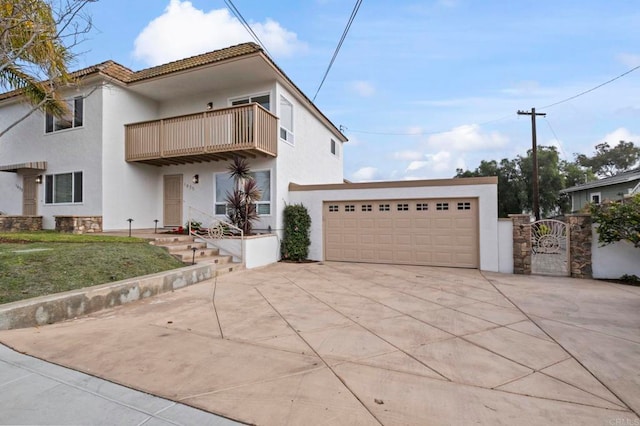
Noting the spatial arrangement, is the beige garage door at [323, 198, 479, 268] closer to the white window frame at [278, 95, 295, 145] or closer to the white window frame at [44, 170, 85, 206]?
the white window frame at [278, 95, 295, 145]

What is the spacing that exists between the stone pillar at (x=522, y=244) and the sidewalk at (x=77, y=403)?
918 cm

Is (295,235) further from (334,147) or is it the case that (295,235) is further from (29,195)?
(29,195)

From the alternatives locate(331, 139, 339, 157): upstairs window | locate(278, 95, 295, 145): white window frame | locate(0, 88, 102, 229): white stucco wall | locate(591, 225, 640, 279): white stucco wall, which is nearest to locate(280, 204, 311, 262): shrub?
locate(278, 95, 295, 145): white window frame

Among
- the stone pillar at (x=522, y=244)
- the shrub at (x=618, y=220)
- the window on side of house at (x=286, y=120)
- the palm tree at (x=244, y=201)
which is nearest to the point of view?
the shrub at (x=618, y=220)

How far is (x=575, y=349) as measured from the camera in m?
3.72

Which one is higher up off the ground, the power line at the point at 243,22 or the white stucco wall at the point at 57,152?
the power line at the point at 243,22

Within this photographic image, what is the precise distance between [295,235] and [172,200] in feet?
17.9

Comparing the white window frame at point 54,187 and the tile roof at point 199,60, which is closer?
the tile roof at point 199,60

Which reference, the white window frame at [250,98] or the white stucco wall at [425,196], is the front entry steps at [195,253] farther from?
the white window frame at [250,98]

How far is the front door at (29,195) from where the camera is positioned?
12758 millimetres

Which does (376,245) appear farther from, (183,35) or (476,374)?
(183,35)

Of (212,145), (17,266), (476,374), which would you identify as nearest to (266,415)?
(476,374)

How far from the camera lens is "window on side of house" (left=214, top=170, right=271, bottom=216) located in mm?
11148

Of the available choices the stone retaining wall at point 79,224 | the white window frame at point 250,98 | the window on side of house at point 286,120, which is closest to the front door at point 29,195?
the stone retaining wall at point 79,224
